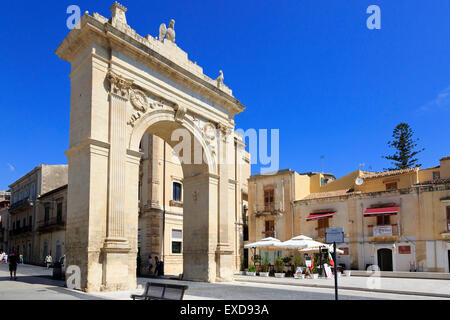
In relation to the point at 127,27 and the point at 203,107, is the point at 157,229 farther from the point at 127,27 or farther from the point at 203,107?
the point at 127,27

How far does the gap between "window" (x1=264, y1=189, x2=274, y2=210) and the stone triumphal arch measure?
45.0 ft

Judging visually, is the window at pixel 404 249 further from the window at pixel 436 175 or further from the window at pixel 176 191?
the window at pixel 176 191

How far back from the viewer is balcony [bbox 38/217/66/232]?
104ft

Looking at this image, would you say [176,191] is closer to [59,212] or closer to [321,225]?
[321,225]

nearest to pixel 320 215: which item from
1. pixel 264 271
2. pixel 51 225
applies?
pixel 264 271

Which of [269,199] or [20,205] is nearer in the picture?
[269,199]

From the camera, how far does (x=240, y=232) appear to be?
3416 cm

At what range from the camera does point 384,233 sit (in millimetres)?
27219

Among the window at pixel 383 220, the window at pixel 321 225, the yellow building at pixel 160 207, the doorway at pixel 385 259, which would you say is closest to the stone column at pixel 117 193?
the yellow building at pixel 160 207

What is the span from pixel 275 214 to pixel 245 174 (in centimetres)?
746

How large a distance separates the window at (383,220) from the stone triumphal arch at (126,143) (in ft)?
44.6

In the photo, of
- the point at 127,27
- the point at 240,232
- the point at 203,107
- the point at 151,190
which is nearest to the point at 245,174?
the point at 240,232

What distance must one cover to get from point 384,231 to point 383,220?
2.59 ft
